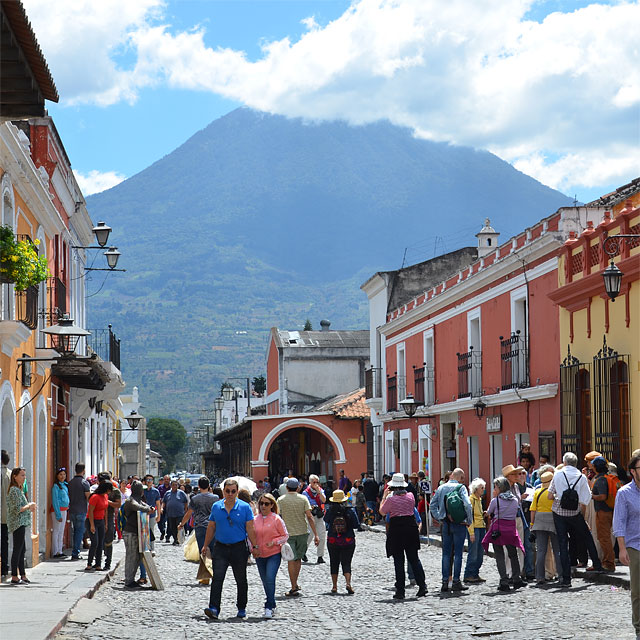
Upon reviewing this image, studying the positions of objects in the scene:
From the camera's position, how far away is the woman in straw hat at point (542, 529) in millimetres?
14969

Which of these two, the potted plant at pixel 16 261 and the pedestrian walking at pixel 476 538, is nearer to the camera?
the potted plant at pixel 16 261

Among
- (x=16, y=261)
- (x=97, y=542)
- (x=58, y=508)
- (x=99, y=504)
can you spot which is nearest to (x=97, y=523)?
(x=99, y=504)

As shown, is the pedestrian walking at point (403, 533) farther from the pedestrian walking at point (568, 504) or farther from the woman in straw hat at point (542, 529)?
the pedestrian walking at point (568, 504)

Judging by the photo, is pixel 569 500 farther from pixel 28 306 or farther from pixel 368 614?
pixel 28 306

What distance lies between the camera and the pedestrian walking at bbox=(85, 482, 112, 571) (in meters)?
17.8

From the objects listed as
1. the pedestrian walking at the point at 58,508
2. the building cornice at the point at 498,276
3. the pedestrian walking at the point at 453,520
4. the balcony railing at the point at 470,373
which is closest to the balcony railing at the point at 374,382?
the building cornice at the point at 498,276

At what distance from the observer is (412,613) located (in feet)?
41.1

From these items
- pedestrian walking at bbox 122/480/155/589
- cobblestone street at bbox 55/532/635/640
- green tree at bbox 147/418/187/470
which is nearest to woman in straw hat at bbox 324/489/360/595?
cobblestone street at bbox 55/532/635/640

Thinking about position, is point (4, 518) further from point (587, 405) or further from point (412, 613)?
point (587, 405)

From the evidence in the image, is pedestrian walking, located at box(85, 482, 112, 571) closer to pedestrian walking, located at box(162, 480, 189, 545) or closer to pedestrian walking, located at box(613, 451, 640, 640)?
pedestrian walking, located at box(162, 480, 189, 545)

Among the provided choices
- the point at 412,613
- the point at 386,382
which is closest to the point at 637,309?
the point at 412,613

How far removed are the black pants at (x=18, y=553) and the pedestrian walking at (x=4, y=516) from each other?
0.12 m

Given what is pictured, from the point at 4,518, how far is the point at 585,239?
1065 cm

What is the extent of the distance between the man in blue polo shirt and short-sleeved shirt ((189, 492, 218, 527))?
14.0ft
